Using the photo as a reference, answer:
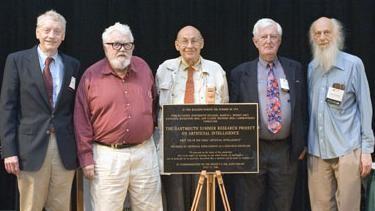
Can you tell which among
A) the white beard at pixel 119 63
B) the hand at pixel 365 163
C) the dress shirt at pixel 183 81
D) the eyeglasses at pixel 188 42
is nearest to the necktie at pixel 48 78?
the white beard at pixel 119 63

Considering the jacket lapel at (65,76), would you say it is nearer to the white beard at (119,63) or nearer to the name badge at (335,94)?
the white beard at (119,63)

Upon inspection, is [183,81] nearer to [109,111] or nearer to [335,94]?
[109,111]

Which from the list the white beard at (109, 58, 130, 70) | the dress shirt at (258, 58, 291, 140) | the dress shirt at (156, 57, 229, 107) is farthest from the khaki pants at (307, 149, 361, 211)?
the white beard at (109, 58, 130, 70)

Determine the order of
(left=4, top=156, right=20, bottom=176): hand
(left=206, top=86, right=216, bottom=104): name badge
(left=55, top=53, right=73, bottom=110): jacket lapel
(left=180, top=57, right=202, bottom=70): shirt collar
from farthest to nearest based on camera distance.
Answer: (left=180, top=57, right=202, bottom=70): shirt collar
(left=206, top=86, right=216, bottom=104): name badge
(left=55, top=53, right=73, bottom=110): jacket lapel
(left=4, top=156, right=20, bottom=176): hand

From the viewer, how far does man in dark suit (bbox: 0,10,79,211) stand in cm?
385

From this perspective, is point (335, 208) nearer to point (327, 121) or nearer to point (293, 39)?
point (327, 121)

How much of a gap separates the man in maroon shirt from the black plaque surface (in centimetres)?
18

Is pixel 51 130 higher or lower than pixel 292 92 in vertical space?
lower

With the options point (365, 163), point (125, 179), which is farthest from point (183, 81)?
point (365, 163)

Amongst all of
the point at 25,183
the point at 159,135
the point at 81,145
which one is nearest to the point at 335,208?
the point at 159,135

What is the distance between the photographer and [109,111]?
3.96m

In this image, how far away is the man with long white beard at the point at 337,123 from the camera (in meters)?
4.15

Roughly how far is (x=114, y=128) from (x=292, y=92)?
1.35 metres

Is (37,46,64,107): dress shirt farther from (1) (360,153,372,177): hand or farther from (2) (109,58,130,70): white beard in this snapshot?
(1) (360,153,372,177): hand
